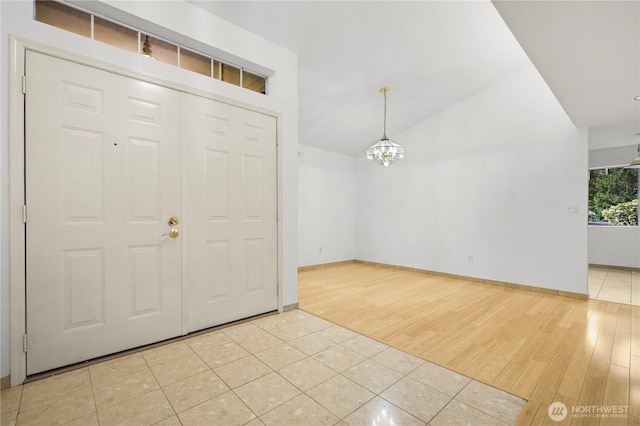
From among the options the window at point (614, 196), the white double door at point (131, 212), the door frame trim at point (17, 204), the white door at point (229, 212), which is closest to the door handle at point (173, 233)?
the white double door at point (131, 212)

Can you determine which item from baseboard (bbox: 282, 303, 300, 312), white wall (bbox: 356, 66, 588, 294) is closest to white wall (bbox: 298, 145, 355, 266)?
white wall (bbox: 356, 66, 588, 294)

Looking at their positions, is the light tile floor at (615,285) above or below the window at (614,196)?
below

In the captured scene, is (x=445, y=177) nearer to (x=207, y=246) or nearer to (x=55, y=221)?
(x=207, y=246)

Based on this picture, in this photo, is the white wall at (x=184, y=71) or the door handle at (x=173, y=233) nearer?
the white wall at (x=184, y=71)

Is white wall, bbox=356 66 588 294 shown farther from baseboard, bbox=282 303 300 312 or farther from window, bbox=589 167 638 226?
window, bbox=589 167 638 226

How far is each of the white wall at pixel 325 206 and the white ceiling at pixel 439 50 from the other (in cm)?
111

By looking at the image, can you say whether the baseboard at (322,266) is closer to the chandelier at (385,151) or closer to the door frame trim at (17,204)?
the chandelier at (385,151)

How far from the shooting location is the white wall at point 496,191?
4.14 m

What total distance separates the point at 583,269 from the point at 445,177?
94.7 inches

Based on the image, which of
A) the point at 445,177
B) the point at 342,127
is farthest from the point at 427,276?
the point at 342,127

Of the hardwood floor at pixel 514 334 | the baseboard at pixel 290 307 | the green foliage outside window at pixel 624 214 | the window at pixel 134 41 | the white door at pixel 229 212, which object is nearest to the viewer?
the hardwood floor at pixel 514 334

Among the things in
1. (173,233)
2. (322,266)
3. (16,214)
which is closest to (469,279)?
(322,266)

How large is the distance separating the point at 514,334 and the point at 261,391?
2479 mm

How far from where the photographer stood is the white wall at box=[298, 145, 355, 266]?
6059 mm
